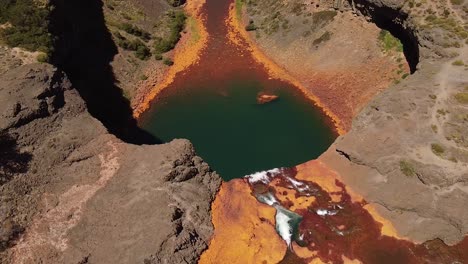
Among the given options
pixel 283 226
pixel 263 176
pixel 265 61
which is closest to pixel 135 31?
pixel 265 61

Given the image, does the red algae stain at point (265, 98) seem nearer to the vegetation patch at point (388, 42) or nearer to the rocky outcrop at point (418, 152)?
the rocky outcrop at point (418, 152)

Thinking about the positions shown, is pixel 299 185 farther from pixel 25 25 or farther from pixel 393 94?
pixel 25 25

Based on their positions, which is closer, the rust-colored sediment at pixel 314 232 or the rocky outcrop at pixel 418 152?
the rust-colored sediment at pixel 314 232

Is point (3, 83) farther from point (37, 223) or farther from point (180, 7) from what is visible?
point (180, 7)

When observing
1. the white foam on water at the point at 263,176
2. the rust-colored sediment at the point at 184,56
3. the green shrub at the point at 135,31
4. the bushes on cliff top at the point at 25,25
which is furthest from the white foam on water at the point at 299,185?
the green shrub at the point at 135,31

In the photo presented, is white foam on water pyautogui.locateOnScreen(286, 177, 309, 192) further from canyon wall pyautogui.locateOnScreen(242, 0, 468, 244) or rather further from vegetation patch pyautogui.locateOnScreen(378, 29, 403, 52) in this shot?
vegetation patch pyautogui.locateOnScreen(378, 29, 403, 52)

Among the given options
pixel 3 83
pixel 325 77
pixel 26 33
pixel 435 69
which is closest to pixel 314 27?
pixel 325 77

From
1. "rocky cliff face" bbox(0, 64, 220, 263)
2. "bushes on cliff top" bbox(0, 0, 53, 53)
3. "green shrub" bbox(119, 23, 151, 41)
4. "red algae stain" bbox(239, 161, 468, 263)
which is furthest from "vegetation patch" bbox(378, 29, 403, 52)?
"bushes on cliff top" bbox(0, 0, 53, 53)
